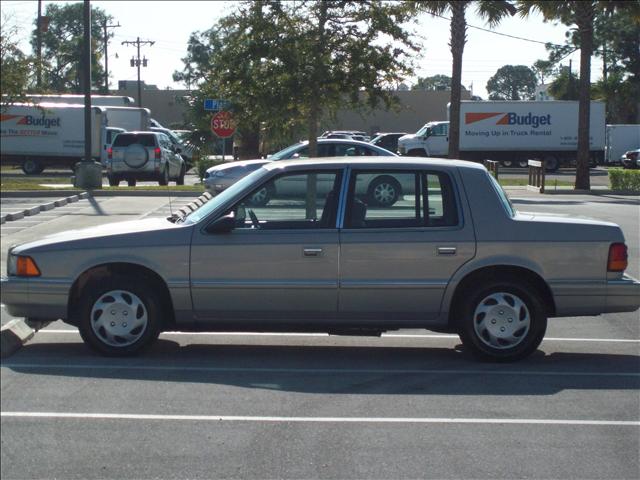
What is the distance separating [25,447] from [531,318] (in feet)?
14.1

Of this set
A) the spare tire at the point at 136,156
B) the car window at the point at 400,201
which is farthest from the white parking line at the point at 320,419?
the spare tire at the point at 136,156

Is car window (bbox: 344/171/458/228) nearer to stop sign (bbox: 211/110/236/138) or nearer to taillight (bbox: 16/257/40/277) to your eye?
taillight (bbox: 16/257/40/277)

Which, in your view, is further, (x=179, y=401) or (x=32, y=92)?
(x=32, y=92)

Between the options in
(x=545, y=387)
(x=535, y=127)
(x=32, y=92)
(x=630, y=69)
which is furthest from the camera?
(x=630, y=69)

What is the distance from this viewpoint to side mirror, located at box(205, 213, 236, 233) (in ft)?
27.3

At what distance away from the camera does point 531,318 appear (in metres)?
8.42

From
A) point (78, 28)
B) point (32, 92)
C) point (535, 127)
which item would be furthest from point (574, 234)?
point (78, 28)

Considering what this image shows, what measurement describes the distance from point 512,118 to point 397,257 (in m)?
40.7

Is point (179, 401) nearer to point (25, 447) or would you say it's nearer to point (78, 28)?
point (25, 447)

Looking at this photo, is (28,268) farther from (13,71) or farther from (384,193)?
(13,71)

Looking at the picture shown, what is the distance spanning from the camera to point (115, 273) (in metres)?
8.46

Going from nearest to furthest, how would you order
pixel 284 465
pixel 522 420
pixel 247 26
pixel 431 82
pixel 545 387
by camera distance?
pixel 284 465 < pixel 522 420 < pixel 545 387 < pixel 247 26 < pixel 431 82

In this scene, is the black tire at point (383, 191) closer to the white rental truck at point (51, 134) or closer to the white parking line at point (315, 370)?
the white parking line at point (315, 370)

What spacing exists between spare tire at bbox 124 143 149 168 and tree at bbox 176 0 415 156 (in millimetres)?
6096
